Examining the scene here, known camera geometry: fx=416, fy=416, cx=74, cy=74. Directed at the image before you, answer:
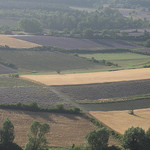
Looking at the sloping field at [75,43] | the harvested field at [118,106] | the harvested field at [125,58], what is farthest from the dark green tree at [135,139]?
the sloping field at [75,43]

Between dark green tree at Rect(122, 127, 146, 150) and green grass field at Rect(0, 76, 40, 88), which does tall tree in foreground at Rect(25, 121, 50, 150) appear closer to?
dark green tree at Rect(122, 127, 146, 150)

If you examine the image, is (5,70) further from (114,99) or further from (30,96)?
(114,99)

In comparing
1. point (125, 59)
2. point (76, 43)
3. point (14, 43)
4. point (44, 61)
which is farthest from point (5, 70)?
point (76, 43)

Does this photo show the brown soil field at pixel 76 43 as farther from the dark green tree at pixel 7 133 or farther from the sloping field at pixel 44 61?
the dark green tree at pixel 7 133

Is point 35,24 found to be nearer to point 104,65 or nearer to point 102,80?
point 104,65

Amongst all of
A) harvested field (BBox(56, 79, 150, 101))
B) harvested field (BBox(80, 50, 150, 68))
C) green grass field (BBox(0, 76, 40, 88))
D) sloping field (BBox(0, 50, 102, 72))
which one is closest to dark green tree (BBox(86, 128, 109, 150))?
harvested field (BBox(56, 79, 150, 101))

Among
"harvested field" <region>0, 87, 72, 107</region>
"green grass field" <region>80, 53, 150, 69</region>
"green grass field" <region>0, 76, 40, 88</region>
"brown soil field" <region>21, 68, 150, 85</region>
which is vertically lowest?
"harvested field" <region>0, 87, 72, 107</region>
